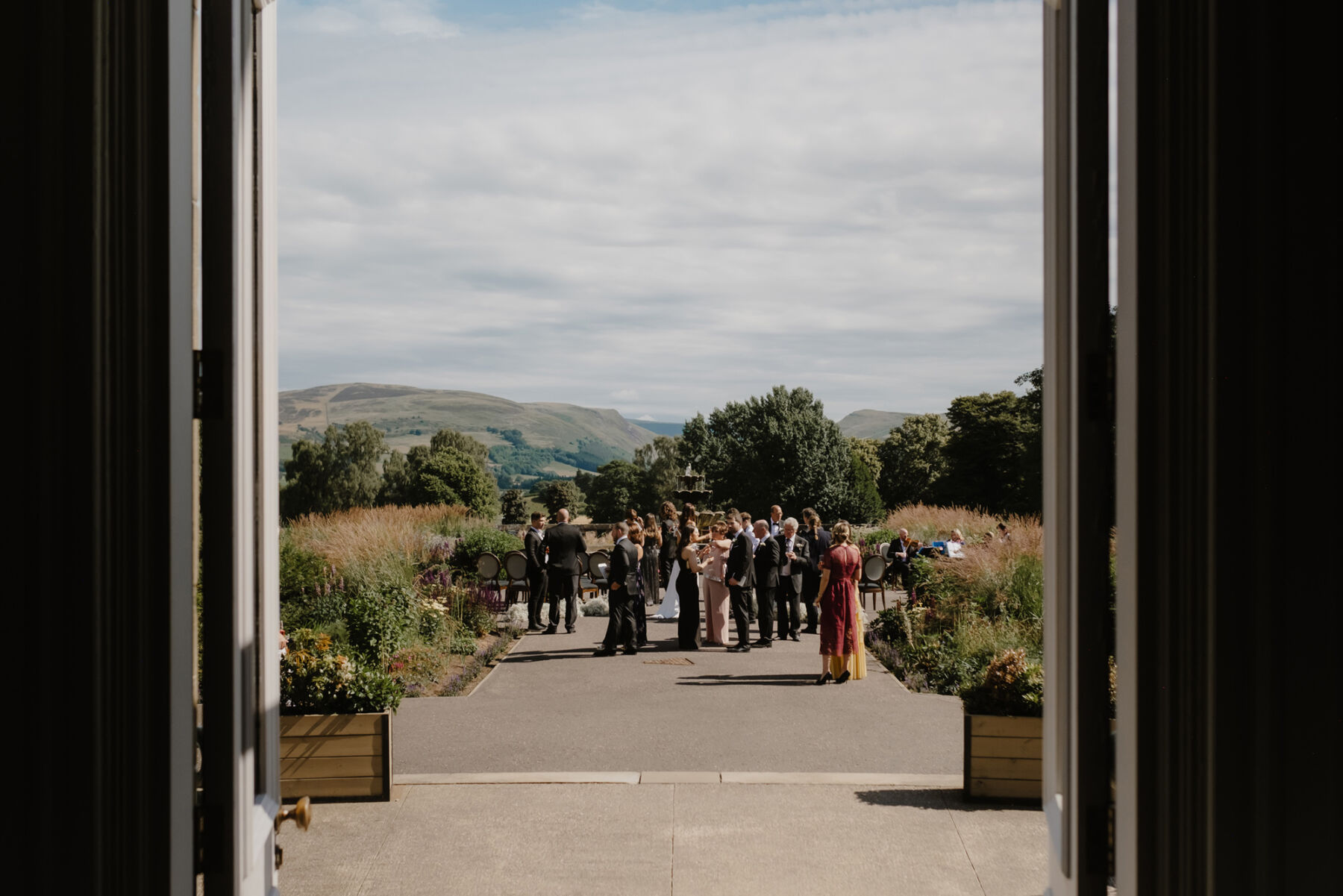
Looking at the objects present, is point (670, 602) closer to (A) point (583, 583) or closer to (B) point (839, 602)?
(A) point (583, 583)

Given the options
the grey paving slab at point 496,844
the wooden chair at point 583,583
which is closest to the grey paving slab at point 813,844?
the grey paving slab at point 496,844

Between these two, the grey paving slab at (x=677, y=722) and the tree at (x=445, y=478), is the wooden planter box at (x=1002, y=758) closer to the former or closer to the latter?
the grey paving slab at (x=677, y=722)

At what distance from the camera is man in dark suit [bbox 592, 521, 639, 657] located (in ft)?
43.0

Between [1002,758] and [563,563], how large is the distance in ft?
29.1

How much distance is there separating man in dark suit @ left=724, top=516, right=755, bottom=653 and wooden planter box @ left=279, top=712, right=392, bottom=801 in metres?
7.31

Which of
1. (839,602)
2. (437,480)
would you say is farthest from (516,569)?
(437,480)

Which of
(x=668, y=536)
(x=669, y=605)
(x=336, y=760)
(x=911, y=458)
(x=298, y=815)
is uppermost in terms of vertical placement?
(x=911, y=458)

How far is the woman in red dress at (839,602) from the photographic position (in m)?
11.1

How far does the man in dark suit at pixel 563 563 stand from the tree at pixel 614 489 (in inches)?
3614

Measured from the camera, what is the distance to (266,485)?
2.63 meters

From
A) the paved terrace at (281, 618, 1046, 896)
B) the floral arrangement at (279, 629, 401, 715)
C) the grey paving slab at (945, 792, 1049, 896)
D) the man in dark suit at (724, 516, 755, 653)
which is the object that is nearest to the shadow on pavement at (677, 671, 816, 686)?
the paved terrace at (281, 618, 1046, 896)

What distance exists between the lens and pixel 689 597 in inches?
566
